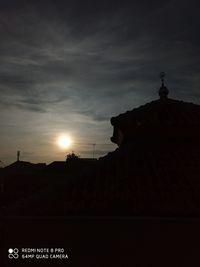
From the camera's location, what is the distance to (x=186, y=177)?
12672 millimetres

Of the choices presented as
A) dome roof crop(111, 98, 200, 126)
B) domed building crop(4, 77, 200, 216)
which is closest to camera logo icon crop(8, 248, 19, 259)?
domed building crop(4, 77, 200, 216)

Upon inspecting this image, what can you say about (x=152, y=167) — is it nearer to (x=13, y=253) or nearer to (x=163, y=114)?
(x=163, y=114)

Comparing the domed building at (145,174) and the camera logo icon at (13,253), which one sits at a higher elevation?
the domed building at (145,174)

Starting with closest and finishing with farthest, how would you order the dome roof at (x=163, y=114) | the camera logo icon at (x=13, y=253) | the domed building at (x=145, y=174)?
1. the camera logo icon at (x=13, y=253)
2. the domed building at (x=145, y=174)
3. the dome roof at (x=163, y=114)

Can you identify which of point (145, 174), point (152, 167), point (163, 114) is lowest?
point (145, 174)

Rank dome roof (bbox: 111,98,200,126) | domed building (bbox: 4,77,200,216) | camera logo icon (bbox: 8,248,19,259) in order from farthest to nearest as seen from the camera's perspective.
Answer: dome roof (bbox: 111,98,200,126) < domed building (bbox: 4,77,200,216) < camera logo icon (bbox: 8,248,19,259)

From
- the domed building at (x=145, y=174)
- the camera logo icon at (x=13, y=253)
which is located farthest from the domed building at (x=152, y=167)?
the camera logo icon at (x=13, y=253)

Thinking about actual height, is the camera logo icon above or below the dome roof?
below

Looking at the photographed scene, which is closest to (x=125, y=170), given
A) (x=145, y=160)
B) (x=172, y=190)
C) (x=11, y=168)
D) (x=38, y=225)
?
(x=145, y=160)

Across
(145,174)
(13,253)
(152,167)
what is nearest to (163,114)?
(152,167)

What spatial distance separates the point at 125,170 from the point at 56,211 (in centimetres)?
333

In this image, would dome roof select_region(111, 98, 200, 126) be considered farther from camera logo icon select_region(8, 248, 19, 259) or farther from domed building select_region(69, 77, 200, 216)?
camera logo icon select_region(8, 248, 19, 259)

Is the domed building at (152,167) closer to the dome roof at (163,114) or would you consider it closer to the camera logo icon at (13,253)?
the dome roof at (163,114)

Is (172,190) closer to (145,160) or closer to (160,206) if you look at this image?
(160,206)
